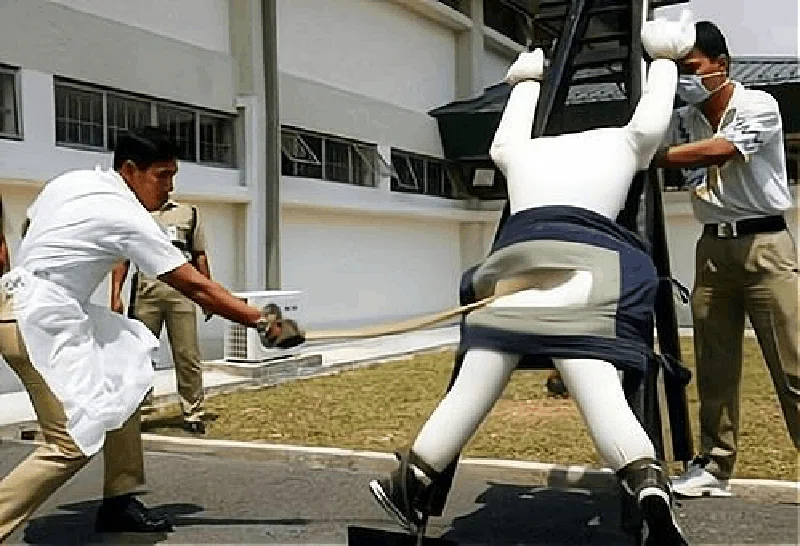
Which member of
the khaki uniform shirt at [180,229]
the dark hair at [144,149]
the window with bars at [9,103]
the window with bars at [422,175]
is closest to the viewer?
the dark hair at [144,149]

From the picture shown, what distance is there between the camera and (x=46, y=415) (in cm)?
402

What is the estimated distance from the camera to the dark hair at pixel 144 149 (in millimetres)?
4242

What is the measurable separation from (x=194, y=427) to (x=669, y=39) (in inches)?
173

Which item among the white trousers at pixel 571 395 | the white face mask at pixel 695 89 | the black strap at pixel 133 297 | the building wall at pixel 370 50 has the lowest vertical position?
the white trousers at pixel 571 395

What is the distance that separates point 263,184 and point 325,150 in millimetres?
2349

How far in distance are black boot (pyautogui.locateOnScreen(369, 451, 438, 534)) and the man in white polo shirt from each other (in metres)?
1.58

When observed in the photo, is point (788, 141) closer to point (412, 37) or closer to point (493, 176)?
point (412, 37)

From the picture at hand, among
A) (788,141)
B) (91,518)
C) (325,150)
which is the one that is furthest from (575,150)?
(788,141)

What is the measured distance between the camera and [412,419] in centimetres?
755

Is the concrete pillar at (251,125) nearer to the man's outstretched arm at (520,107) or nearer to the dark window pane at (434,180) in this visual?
the dark window pane at (434,180)

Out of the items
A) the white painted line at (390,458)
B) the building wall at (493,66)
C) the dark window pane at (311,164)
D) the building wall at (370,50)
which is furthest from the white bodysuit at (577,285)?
the building wall at (493,66)

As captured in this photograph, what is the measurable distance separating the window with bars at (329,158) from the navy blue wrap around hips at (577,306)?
1001 centimetres

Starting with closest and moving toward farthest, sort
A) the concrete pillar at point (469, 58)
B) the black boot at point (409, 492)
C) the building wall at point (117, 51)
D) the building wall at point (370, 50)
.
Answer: the black boot at point (409, 492) → the building wall at point (117, 51) → the building wall at point (370, 50) → the concrete pillar at point (469, 58)

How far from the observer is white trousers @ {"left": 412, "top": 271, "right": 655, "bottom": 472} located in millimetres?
3504
